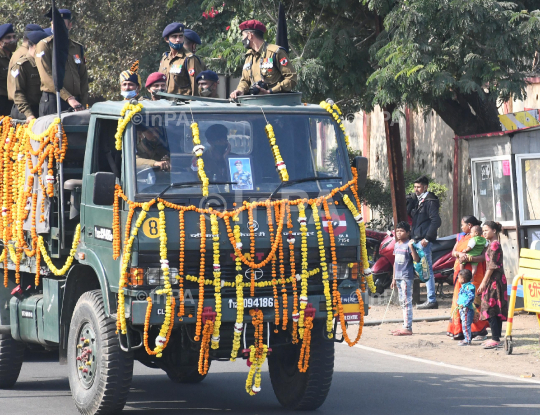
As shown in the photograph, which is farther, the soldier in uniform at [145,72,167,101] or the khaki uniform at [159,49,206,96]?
the khaki uniform at [159,49,206,96]

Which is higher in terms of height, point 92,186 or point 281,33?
A: point 281,33

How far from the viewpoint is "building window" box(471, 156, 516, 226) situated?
13.9 metres

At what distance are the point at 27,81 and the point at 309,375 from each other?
14.9 ft

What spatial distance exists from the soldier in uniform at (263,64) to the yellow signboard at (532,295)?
3.52m

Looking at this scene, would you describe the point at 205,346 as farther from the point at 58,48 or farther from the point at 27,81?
the point at 27,81

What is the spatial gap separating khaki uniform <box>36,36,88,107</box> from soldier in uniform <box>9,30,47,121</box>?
0.31 meters

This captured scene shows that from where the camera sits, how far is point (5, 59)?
1079cm

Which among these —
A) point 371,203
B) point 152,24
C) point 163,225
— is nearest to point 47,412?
point 163,225

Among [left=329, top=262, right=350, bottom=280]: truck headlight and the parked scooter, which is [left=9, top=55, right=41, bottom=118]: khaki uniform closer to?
[left=329, top=262, right=350, bottom=280]: truck headlight

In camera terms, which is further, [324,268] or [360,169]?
[360,169]

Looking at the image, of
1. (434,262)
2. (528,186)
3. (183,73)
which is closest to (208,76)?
(183,73)

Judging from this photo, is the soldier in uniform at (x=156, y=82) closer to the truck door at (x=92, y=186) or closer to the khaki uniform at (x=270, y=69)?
the khaki uniform at (x=270, y=69)

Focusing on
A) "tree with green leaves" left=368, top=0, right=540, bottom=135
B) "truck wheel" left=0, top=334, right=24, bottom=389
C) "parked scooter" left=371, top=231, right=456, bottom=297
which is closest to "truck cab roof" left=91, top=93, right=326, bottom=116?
"truck wheel" left=0, top=334, right=24, bottom=389

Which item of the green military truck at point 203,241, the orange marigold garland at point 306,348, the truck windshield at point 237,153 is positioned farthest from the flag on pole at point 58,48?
the orange marigold garland at point 306,348
